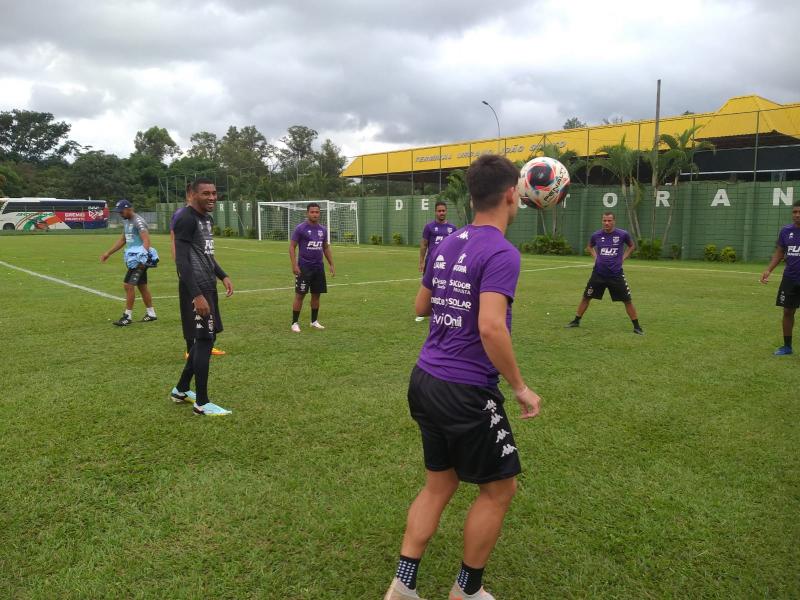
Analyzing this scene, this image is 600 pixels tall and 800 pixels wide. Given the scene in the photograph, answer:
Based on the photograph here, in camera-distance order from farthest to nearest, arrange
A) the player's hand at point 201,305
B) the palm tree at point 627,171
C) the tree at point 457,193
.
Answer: the tree at point 457,193, the palm tree at point 627,171, the player's hand at point 201,305

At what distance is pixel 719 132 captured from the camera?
91.0ft

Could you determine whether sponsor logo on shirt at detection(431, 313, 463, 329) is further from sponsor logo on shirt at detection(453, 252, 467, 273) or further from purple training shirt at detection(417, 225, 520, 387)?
sponsor logo on shirt at detection(453, 252, 467, 273)

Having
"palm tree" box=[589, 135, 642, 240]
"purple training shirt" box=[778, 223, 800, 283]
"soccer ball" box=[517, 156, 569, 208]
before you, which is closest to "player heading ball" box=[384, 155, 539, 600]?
"soccer ball" box=[517, 156, 569, 208]

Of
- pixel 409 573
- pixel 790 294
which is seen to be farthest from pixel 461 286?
pixel 790 294

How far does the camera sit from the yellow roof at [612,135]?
25656mm

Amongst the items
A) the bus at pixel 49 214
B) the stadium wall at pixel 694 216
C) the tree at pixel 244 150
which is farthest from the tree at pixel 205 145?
the stadium wall at pixel 694 216

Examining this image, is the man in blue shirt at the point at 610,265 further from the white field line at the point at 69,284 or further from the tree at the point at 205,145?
the tree at the point at 205,145

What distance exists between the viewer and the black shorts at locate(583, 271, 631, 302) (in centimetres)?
908

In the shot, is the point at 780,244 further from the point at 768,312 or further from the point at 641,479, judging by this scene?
the point at 641,479

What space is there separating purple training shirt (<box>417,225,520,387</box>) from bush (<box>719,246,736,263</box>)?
80.3 ft

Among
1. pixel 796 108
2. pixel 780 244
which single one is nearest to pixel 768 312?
pixel 780 244

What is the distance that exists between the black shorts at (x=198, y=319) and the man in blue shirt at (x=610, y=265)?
596 cm

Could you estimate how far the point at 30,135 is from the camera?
3477 inches

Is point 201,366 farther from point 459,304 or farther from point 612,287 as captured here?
point 612,287
